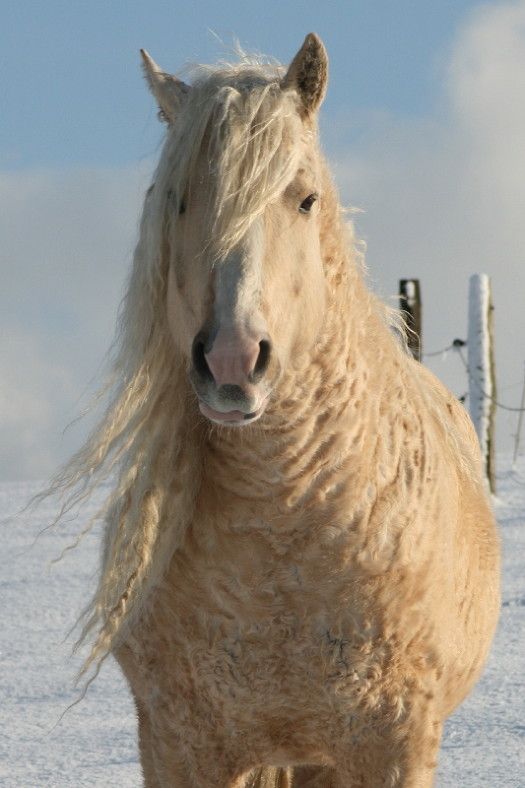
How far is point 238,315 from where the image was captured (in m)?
2.01

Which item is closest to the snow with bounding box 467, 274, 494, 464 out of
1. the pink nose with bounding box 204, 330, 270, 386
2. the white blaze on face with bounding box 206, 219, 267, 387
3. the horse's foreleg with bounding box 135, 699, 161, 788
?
the horse's foreleg with bounding box 135, 699, 161, 788

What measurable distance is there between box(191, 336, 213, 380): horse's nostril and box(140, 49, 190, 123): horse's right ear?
2.21 feet

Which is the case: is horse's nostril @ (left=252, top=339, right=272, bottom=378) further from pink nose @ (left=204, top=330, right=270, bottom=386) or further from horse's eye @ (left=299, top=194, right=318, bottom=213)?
horse's eye @ (left=299, top=194, right=318, bottom=213)

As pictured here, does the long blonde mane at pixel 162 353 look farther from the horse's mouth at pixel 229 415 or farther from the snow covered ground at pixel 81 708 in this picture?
the snow covered ground at pixel 81 708

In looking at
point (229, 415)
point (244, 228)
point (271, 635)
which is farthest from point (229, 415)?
point (271, 635)

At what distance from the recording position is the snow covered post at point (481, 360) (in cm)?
1079

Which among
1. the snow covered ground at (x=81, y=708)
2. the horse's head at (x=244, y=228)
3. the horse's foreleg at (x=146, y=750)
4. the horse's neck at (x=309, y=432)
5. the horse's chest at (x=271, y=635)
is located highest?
the horse's head at (x=244, y=228)

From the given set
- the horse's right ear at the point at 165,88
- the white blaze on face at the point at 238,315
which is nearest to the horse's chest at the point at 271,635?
the white blaze on face at the point at 238,315

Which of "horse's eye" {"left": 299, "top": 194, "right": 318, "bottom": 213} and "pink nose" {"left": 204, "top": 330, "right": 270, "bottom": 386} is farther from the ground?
"horse's eye" {"left": 299, "top": 194, "right": 318, "bottom": 213}

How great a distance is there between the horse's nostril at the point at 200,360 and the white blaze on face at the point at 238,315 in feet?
0.09

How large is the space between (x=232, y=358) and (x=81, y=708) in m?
3.85

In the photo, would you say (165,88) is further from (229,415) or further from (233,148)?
(229,415)

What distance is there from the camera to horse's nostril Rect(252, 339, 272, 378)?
2.01 meters

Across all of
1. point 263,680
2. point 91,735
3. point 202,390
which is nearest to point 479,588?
point 263,680
